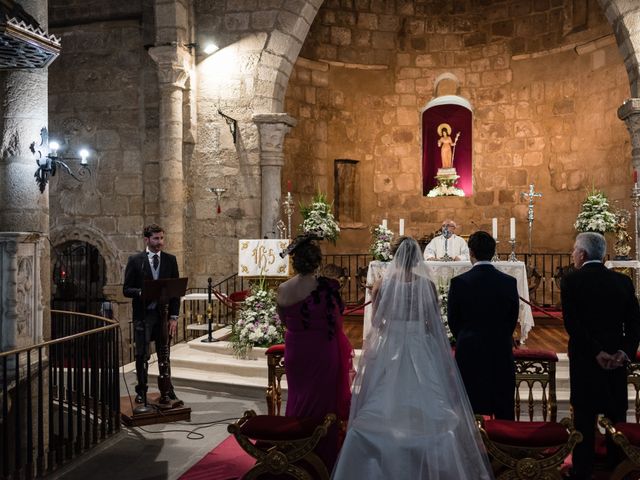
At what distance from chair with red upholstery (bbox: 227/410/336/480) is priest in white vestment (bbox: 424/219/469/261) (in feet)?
16.9

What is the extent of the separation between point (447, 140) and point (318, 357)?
10.7m

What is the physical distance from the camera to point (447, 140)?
14031 millimetres

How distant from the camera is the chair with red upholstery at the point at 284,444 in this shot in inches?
141

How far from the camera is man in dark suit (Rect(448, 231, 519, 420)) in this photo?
3.99 m

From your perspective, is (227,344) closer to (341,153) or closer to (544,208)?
(341,153)

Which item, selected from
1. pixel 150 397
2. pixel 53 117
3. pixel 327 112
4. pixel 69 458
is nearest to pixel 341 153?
pixel 327 112

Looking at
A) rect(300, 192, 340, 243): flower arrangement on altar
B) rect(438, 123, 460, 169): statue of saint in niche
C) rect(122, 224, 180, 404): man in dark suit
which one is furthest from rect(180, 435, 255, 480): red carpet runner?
rect(438, 123, 460, 169): statue of saint in niche

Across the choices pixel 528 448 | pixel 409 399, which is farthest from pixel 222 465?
pixel 528 448

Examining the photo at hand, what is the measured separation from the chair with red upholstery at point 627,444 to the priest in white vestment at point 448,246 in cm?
500

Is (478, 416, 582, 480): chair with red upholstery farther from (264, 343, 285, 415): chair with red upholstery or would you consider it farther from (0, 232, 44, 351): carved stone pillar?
(0, 232, 44, 351): carved stone pillar

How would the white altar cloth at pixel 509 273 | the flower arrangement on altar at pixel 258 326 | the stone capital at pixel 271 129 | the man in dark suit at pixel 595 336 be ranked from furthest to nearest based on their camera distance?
the stone capital at pixel 271 129
the flower arrangement on altar at pixel 258 326
the white altar cloth at pixel 509 273
the man in dark suit at pixel 595 336

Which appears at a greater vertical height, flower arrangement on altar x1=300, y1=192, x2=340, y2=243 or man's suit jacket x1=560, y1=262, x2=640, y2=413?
flower arrangement on altar x1=300, y1=192, x2=340, y2=243

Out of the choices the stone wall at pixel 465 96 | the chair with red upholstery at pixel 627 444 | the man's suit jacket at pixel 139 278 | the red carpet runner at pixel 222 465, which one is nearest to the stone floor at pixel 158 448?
the red carpet runner at pixel 222 465

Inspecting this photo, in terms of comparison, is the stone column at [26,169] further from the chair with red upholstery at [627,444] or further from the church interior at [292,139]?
the chair with red upholstery at [627,444]
